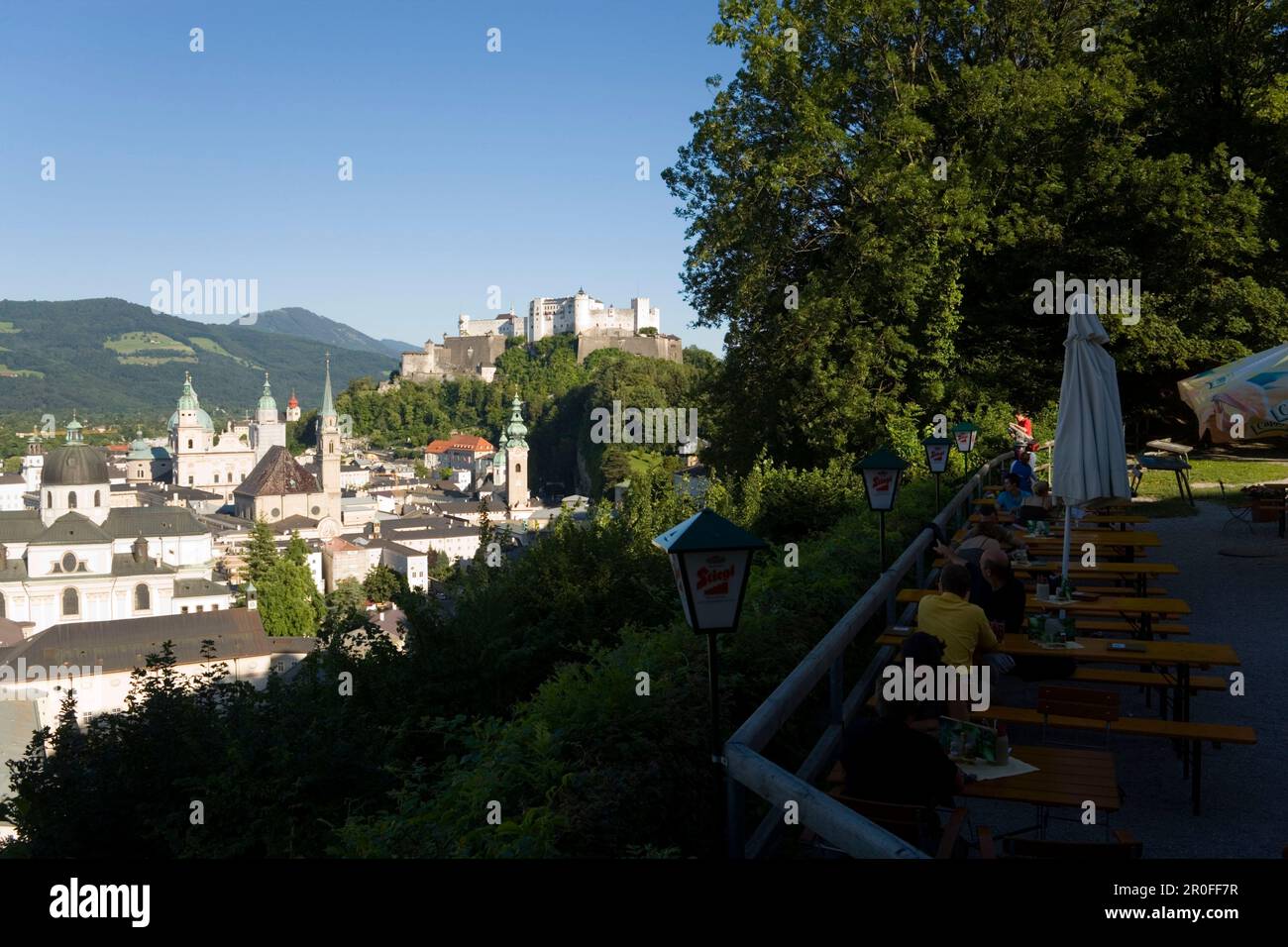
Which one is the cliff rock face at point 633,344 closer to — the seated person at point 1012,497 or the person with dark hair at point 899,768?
the seated person at point 1012,497

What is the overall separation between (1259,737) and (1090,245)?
730 inches

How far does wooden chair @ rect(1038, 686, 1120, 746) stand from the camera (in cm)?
611

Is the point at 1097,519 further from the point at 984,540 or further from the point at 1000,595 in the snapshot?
the point at 1000,595

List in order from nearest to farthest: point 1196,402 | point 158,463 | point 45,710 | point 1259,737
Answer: point 1259,737, point 1196,402, point 45,710, point 158,463

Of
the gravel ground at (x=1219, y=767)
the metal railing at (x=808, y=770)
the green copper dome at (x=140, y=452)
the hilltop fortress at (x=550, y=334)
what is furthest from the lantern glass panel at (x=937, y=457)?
the green copper dome at (x=140, y=452)

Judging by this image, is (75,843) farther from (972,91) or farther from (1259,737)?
(972,91)

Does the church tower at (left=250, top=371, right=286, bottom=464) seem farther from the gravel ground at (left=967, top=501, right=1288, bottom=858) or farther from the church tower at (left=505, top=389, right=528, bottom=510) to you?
the gravel ground at (left=967, top=501, right=1288, bottom=858)

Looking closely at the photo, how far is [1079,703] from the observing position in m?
6.17

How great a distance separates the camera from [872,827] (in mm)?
3135

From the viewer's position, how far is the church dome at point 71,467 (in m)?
97.7

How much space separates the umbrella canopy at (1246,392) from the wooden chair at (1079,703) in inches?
214

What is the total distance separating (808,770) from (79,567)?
314ft

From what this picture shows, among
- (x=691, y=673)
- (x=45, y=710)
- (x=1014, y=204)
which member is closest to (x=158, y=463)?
(x=45, y=710)
